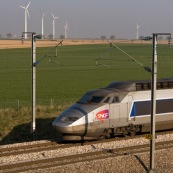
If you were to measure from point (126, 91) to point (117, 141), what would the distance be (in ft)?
9.06

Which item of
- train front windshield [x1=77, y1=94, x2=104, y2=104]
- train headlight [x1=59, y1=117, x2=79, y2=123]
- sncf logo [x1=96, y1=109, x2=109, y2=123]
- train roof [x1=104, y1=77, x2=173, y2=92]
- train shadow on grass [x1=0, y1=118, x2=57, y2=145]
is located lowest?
train shadow on grass [x1=0, y1=118, x2=57, y2=145]

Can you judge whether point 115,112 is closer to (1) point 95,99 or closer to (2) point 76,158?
(1) point 95,99

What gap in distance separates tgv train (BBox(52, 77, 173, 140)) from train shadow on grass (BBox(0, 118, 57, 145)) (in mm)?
4468

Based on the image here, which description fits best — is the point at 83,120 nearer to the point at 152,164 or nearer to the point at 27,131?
the point at 152,164

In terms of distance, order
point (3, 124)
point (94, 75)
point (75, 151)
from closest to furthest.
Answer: point (75, 151) < point (3, 124) < point (94, 75)

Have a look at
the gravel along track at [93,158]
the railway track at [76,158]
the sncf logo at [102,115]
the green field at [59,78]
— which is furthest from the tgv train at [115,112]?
the green field at [59,78]

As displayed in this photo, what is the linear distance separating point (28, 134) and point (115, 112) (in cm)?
698

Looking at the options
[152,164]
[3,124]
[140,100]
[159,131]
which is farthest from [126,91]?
[3,124]

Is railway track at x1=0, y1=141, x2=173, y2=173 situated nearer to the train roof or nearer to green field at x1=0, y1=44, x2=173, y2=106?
the train roof

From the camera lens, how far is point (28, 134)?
27547mm

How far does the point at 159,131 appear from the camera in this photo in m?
26.3

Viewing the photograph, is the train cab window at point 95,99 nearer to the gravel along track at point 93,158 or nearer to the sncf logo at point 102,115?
the sncf logo at point 102,115

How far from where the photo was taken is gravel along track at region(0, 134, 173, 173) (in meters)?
17.7

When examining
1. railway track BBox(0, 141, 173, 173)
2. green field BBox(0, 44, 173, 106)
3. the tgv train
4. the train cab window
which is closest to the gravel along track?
railway track BBox(0, 141, 173, 173)
